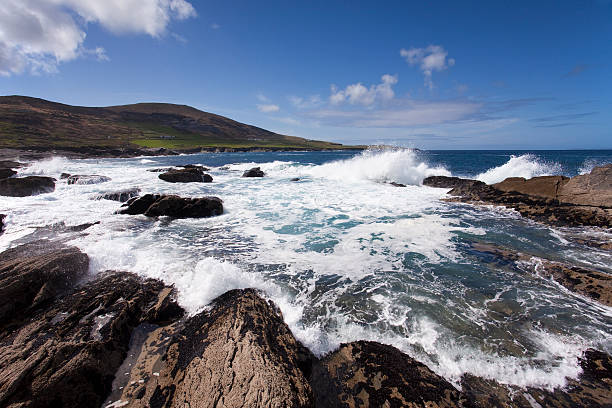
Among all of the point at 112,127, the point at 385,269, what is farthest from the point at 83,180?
the point at 112,127

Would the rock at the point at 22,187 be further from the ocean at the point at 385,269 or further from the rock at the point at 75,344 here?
the rock at the point at 75,344

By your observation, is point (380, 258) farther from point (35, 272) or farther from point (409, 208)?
point (35, 272)

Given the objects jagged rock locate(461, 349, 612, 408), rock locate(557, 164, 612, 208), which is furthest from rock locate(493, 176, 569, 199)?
jagged rock locate(461, 349, 612, 408)

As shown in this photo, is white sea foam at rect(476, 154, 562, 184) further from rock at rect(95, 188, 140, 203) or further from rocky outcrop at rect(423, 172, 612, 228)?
rock at rect(95, 188, 140, 203)

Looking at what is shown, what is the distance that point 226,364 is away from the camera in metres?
3.57

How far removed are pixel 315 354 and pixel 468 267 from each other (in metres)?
5.90

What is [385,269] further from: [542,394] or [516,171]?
[516,171]

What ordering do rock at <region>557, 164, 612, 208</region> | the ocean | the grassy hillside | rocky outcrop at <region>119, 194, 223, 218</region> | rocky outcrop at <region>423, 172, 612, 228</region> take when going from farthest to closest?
1. the grassy hillside
2. rock at <region>557, 164, 612, 208</region>
3. rocky outcrop at <region>119, 194, 223, 218</region>
4. rocky outcrop at <region>423, 172, 612, 228</region>
5. the ocean

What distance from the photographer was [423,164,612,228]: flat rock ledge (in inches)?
484

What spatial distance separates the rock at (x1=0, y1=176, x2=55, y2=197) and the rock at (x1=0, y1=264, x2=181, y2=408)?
1718 cm

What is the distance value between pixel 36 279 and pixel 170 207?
751 centimetres

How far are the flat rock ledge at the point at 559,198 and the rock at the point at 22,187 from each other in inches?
1153

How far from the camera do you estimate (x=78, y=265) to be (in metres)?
→ 6.67

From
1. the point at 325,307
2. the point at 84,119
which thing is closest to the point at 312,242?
the point at 325,307
